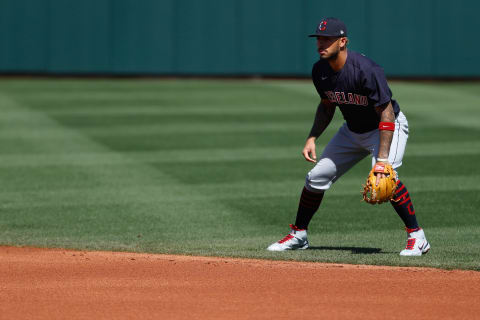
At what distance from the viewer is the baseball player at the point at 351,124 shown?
7.22 m

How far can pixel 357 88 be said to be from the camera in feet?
23.9

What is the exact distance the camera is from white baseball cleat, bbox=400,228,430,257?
755 cm

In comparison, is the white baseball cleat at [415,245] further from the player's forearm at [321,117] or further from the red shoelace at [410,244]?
the player's forearm at [321,117]

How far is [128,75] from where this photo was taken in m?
24.5

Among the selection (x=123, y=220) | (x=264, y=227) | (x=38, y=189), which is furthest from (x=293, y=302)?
(x=38, y=189)

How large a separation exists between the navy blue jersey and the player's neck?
0.08 feet

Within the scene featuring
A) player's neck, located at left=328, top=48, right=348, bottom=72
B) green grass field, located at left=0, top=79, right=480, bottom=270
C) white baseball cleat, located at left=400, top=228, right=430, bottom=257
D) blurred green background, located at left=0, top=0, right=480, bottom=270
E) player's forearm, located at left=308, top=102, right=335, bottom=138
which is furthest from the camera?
blurred green background, located at left=0, top=0, right=480, bottom=270

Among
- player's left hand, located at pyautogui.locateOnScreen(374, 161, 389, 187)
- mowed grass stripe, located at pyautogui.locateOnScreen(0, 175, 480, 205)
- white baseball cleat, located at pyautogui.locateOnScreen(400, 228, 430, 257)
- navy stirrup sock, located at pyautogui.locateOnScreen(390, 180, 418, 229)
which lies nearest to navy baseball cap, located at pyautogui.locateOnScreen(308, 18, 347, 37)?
player's left hand, located at pyautogui.locateOnScreen(374, 161, 389, 187)

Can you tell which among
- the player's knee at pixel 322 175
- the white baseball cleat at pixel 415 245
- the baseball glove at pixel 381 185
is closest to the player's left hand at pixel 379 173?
the baseball glove at pixel 381 185

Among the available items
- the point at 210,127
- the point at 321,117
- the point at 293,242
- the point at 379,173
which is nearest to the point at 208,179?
A: the point at 293,242

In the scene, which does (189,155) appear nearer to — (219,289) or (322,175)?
(322,175)

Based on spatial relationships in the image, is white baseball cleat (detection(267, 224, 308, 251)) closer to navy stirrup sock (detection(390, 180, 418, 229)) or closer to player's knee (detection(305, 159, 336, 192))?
player's knee (detection(305, 159, 336, 192))

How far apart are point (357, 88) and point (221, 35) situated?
17.0 meters

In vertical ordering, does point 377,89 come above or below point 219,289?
above
